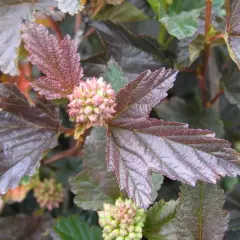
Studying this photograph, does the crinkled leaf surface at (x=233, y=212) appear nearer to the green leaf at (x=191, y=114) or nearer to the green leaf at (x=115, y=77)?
the green leaf at (x=191, y=114)

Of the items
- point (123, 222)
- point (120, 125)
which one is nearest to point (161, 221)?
point (123, 222)

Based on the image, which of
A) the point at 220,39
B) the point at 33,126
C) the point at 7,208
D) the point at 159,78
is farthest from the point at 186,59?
the point at 7,208

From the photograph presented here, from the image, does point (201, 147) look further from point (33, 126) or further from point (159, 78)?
point (33, 126)

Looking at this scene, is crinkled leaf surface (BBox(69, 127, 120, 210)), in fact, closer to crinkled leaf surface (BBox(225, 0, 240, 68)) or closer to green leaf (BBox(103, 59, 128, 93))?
green leaf (BBox(103, 59, 128, 93))

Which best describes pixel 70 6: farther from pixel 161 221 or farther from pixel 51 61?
pixel 161 221

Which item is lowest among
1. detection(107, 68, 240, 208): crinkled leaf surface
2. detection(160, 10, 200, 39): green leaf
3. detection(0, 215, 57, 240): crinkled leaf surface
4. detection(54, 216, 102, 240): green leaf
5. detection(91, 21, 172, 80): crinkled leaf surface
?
detection(0, 215, 57, 240): crinkled leaf surface

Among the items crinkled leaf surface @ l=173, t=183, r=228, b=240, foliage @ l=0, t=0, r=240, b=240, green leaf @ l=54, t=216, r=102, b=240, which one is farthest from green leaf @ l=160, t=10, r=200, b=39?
green leaf @ l=54, t=216, r=102, b=240
